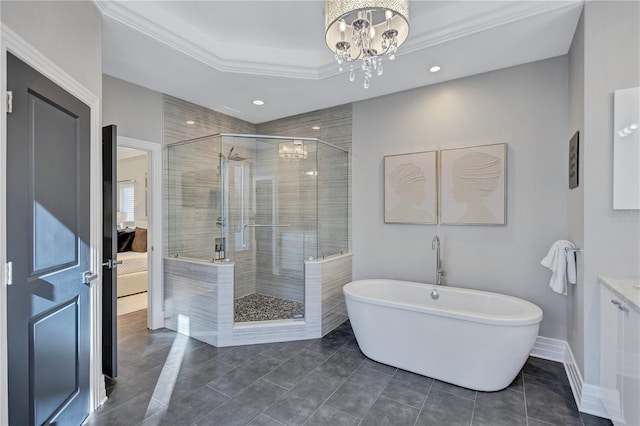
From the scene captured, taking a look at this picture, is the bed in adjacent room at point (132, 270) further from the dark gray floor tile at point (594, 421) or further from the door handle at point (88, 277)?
the dark gray floor tile at point (594, 421)

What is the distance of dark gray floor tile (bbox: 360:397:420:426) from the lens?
187 cm

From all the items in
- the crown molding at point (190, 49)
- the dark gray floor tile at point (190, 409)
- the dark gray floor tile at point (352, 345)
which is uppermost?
the crown molding at point (190, 49)

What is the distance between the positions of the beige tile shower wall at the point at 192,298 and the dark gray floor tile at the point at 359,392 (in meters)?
1.38

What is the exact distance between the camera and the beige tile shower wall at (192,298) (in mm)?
2965

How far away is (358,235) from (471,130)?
1.64 m

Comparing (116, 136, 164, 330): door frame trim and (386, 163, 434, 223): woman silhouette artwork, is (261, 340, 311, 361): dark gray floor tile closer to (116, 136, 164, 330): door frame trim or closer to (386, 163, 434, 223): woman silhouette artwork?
(116, 136, 164, 330): door frame trim

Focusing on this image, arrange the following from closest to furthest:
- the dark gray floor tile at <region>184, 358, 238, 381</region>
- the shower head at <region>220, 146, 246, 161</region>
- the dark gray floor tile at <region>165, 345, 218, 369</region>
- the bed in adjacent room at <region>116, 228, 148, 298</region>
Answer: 1. the dark gray floor tile at <region>184, 358, 238, 381</region>
2. the dark gray floor tile at <region>165, 345, 218, 369</region>
3. the shower head at <region>220, 146, 246, 161</region>
4. the bed in adjacent room at <region>116, 228, 148, 298</region>

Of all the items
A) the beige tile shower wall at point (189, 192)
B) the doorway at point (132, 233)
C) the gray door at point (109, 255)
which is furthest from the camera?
the doorway at point (132, 233)

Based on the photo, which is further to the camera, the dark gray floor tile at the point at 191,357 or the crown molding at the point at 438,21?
the dark gray floor tile at the point at 191,357

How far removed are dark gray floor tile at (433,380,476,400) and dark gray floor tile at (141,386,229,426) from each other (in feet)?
5.00

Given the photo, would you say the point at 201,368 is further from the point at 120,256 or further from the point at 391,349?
the point at 120,256

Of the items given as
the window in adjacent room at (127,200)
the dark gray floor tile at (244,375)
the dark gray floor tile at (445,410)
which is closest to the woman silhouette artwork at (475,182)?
the dark gray floor tile at (445,410)

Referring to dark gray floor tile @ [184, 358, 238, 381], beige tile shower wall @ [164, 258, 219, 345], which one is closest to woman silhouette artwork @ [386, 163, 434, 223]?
beige tile shower wall @ [164, 258, 219, 345]

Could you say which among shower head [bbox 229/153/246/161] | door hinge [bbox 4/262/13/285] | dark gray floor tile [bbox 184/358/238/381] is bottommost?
dark gray floor tile [bbox 184/358/238/381]
